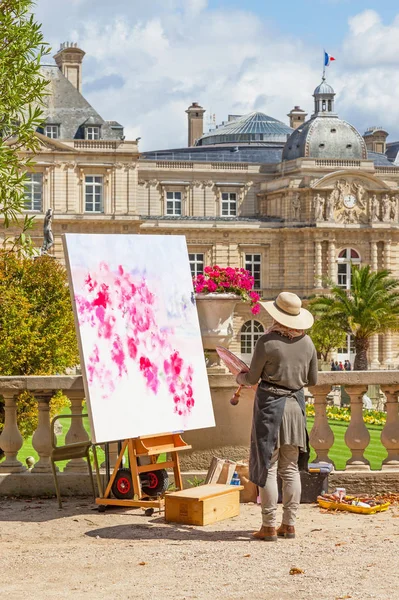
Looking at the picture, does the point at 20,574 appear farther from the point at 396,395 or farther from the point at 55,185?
the point at 55,185

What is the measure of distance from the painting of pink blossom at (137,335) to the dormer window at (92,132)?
52274 millimetres

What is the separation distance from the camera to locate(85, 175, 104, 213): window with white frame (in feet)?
198

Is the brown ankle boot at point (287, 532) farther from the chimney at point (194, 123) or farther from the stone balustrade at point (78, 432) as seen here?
the chimney at point (194, 123)

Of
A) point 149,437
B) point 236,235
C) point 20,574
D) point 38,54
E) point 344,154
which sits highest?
point 344,154

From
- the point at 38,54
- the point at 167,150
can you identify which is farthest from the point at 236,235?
the point at 38,54

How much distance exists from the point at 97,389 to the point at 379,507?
2305 millimetres

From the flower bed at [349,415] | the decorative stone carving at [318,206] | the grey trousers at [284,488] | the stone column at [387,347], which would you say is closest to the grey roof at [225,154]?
the decorative stone carving at [318,206]

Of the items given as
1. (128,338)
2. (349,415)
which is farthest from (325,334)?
Result: (128,338)

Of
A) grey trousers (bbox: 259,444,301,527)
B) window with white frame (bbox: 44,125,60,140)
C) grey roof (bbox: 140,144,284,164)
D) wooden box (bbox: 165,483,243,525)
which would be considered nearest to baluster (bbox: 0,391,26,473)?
wooden box (bbox: 165,483,243,525)

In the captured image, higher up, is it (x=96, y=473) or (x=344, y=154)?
(x=344, y=154)

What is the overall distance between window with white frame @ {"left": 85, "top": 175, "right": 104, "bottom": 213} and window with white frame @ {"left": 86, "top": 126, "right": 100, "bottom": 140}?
Answer: 2.22 metres

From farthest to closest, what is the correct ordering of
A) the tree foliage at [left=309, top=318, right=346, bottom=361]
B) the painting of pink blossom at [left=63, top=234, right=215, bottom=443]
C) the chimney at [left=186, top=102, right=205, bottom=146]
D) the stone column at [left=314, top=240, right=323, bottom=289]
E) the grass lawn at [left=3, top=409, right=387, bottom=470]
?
the chimney at [left=186, top=102, right=205, bottom=146] < the stone column at [left=314, top=240, right=323, bottom=289] < the tree foliage at [left=309, top=318, right=346, bottom=361] < the grass lawn at [left=3, top=409, right=387, bottom=470] < the painting of pink blossom at [left=63, top=234, right=215, bottom=443]

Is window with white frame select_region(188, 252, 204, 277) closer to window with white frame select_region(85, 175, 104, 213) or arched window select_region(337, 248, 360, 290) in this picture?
window with white frame select_region(85, 175, 104, 213)

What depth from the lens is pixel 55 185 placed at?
196 feet
